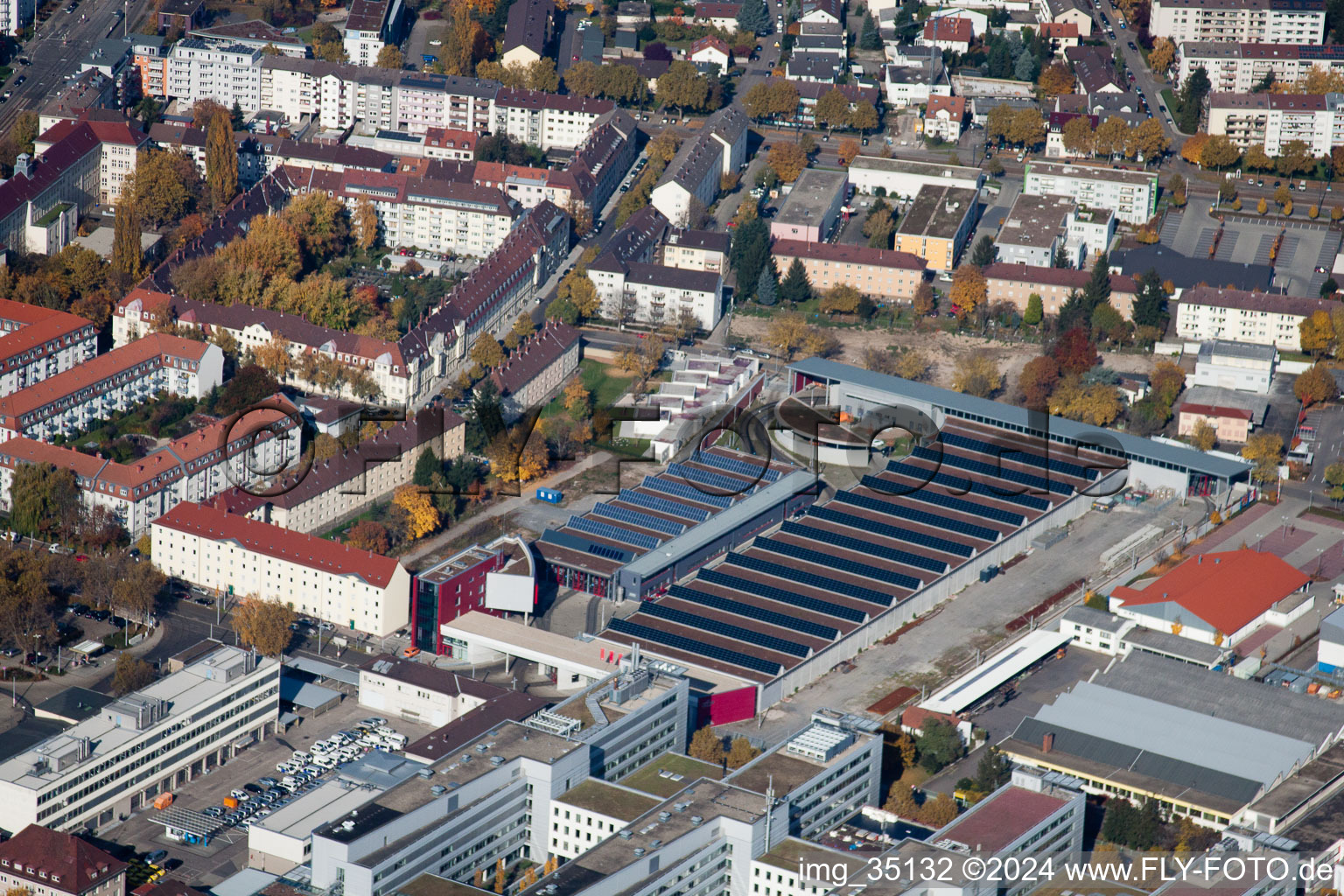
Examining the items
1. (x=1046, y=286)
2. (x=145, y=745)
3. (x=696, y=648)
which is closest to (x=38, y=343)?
(x=145, y=745)

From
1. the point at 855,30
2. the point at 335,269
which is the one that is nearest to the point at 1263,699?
the point at 335,269

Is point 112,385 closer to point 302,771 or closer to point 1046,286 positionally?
point 302,771

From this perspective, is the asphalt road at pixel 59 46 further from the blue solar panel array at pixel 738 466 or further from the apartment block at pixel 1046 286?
the apartment block at pixel 1046 286

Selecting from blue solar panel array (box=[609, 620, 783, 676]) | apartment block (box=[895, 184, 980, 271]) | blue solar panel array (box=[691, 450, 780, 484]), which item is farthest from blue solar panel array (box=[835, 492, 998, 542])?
apartment block (box=[895, 184, 980, 271])

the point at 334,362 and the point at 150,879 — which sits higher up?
the point at 334,362

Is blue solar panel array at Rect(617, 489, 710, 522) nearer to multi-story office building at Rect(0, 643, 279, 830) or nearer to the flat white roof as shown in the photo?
the flat white roof

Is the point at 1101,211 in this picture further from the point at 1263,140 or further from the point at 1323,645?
the point at 1323,645
